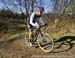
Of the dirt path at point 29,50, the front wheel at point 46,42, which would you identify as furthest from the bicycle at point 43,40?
the dirt path at point 29,50

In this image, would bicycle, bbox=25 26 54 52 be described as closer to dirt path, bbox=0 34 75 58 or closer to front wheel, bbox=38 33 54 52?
front wheel, bbox=38 33 54 52

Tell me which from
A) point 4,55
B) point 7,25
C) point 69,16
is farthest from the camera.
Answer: point 7,25

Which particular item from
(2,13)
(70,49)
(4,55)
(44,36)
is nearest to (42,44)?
(44,36)

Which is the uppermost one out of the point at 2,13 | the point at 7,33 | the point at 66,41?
the point at 66,41

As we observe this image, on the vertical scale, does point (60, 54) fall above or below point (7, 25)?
above

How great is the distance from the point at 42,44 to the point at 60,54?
106 cm

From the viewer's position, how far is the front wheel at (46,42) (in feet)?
32.0

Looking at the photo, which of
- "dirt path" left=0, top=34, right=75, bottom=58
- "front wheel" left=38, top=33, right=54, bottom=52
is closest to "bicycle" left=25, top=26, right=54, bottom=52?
"front wheel" left=38, top=33, right=54, bottom=52

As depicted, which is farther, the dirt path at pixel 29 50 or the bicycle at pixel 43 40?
the bicycle at pixel 43 40

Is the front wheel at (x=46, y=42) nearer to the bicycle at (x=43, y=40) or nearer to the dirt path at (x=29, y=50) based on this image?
the bicycle at (x=43, y=40)

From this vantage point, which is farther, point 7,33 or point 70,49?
point 7,33

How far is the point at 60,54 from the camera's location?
946 centimetres

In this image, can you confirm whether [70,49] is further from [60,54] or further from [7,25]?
[7,25]

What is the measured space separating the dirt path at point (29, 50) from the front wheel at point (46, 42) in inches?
7.8
